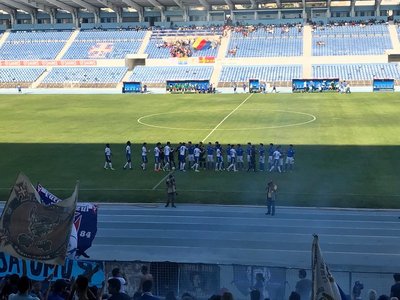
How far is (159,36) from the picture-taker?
74.2m

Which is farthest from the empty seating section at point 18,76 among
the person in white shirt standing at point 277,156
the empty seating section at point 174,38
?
the person in white shirt standing at point 277,156

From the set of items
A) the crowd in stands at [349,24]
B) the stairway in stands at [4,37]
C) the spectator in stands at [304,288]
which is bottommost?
the spectator in stands at [304,288]

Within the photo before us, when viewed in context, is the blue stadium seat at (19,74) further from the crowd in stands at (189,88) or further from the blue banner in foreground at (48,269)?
the blue banner in foreground at (48,269)

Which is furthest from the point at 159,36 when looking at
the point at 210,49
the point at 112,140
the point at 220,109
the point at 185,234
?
the point at 185,234

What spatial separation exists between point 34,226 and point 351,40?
2548 inches

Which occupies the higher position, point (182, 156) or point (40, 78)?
point (40, 78)

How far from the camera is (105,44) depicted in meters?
73.4

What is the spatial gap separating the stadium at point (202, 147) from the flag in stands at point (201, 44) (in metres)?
0.19

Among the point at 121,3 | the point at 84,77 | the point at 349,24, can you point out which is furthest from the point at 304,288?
the point at 121,3

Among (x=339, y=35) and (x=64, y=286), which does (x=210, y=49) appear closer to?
(x=339, y=35)

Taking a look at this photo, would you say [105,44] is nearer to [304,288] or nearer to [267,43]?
[267,43]

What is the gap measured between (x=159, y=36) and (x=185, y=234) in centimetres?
6062

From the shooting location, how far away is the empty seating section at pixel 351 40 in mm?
65875

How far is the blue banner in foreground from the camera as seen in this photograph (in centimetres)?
854
